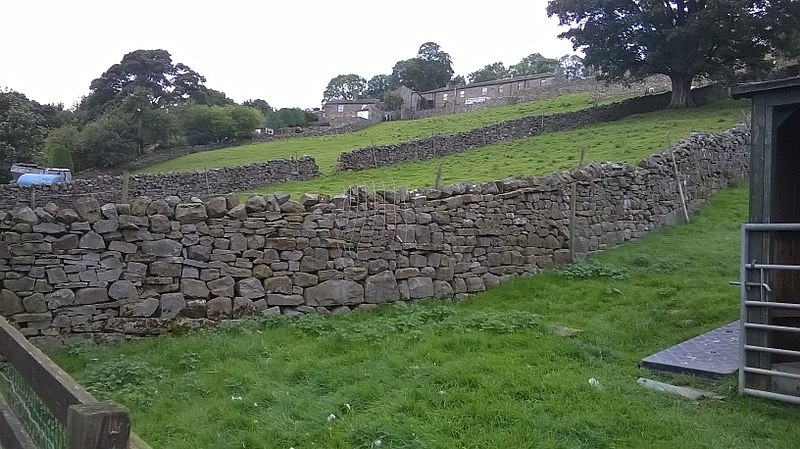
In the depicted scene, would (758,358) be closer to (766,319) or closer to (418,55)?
(766,319)

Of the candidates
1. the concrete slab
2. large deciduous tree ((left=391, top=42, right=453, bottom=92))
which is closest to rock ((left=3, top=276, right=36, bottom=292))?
the concrete slab

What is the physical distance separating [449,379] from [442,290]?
426cm

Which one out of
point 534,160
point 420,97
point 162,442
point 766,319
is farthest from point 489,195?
point 420,97

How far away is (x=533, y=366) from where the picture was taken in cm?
655

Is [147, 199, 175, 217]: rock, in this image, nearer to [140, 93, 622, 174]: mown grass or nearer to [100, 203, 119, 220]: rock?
[100, 203, 119, 220]: rock

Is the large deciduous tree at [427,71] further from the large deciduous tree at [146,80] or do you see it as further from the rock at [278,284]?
the rock at [278,284]

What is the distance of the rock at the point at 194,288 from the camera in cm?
869

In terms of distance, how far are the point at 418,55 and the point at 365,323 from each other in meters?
87.1

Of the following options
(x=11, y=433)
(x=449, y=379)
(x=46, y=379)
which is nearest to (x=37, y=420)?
(x=11, y=433)

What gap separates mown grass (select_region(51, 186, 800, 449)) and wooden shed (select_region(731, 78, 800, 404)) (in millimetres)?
306

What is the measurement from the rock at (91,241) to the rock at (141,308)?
2.79 feet

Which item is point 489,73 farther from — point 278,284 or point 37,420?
point 37,420

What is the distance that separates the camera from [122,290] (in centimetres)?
840

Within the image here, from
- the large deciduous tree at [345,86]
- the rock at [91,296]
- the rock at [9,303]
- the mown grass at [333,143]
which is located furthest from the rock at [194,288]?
the large deciduous tree at [345,86]
